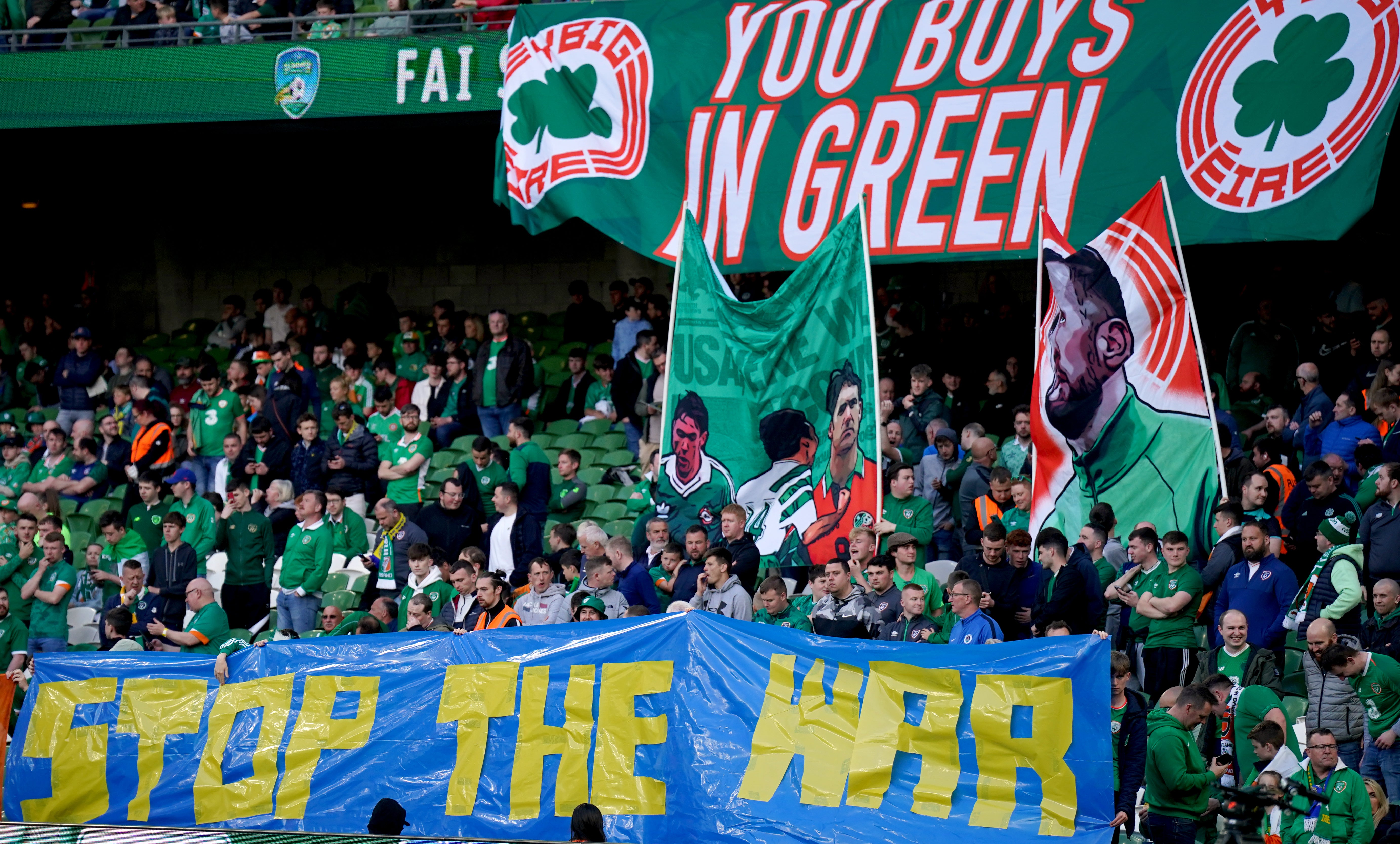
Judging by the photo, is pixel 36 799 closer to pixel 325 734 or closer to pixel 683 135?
pixel 325 734

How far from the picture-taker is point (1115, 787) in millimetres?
8016

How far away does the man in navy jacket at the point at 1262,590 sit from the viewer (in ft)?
32.1

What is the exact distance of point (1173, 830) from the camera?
7.93 m

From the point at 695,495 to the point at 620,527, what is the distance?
9.90 ft

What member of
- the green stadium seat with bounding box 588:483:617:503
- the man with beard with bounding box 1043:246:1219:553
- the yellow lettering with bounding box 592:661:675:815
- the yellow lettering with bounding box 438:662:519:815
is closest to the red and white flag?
the man with beard with bounding box 1043:246:1219:553

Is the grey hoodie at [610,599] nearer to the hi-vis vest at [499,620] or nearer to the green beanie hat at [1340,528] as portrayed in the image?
the hi-vis vest at [499,620]

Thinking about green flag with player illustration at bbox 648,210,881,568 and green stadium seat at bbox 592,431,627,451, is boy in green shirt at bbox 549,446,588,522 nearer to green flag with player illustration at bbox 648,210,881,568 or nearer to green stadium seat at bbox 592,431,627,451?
green stadium seat at bbox 592,431,627,451

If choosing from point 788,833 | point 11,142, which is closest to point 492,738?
point 788,833

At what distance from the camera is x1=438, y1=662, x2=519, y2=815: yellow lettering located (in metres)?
9.00

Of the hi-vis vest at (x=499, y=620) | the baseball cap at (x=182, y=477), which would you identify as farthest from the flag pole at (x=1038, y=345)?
the baseball cap at (x=182, y=477)

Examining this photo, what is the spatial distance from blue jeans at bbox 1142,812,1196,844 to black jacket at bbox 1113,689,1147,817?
0.15 m

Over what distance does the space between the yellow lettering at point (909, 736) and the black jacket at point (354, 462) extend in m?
7.21

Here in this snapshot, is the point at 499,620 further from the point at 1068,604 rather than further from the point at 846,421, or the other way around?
the point at 1068,604

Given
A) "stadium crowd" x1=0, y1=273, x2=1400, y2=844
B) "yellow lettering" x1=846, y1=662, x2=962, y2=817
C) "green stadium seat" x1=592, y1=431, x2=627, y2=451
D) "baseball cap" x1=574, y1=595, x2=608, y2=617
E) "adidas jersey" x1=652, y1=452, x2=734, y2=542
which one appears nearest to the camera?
"yellow lettering" x1=846, y1=662, x2=962, y2=817
